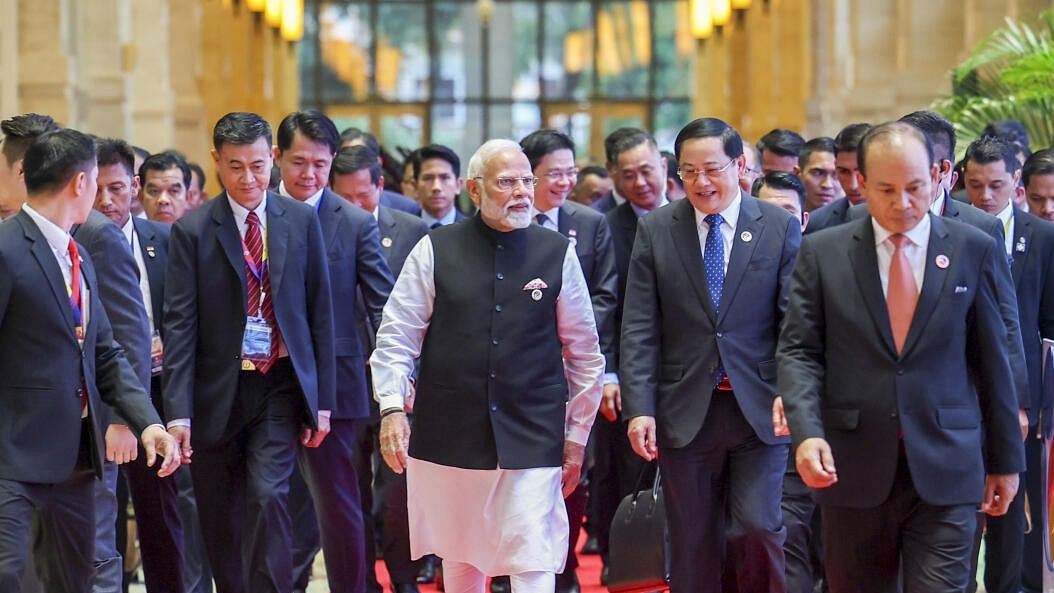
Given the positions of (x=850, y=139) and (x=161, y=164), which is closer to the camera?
(x=850, y=139)

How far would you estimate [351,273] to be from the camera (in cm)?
870

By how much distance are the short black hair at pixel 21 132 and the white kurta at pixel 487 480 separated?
152 cm

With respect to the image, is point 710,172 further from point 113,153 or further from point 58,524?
point 113,153

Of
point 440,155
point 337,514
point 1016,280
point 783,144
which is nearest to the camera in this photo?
point 337,514

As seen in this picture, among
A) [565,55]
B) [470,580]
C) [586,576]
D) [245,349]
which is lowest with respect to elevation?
[586,576]

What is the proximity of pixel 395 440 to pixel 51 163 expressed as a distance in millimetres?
1601

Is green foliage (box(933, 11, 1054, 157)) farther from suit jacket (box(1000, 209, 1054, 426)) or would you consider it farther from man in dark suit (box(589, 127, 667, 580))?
suit jacket (box(1000, 209, 1054, 426))

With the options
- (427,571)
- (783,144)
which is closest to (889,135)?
(783,144)

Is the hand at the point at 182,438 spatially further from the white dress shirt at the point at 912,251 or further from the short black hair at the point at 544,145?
the white dress shirt at the point at 912,251

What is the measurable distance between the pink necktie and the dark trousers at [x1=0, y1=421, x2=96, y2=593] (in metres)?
2.89

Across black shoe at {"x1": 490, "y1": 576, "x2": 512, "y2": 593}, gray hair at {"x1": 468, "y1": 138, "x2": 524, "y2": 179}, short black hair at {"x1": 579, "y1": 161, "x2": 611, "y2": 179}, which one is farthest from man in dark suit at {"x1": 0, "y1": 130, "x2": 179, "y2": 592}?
short black hair at {"x1": 579, "y1": 161, "x2": 611, "y2": 179}

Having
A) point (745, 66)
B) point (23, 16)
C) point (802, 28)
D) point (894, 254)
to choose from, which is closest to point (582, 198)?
point (23, 16)

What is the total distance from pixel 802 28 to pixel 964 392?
1823cm

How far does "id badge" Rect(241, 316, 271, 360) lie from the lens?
7641 millimetres
